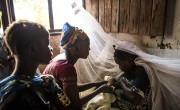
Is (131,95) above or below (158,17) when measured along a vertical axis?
below

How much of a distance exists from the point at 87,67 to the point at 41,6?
1296mm

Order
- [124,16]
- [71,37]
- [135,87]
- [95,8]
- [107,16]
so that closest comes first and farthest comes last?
[71,37] < [135,87] < [124,16] < [107,16] < [95,8]

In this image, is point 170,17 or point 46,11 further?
point 46,11

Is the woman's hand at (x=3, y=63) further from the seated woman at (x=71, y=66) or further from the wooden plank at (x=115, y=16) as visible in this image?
the wooden plank at (x=115, y=16)

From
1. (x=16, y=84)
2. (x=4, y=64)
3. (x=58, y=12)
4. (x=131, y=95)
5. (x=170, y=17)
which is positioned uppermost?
(x=58, y=12)

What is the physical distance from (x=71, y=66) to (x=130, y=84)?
0.65 m

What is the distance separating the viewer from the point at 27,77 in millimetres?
934

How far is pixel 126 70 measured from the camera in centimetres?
183

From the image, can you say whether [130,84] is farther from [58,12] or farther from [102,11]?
[58,12]

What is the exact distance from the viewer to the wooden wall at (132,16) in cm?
170

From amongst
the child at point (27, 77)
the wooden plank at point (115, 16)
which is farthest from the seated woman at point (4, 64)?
the wooden plank at point (115, 16)

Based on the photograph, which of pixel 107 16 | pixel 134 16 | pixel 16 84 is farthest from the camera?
pixel 107 16

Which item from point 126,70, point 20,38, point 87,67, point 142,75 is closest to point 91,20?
point 87,67

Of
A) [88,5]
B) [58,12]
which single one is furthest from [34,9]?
[88,5]
